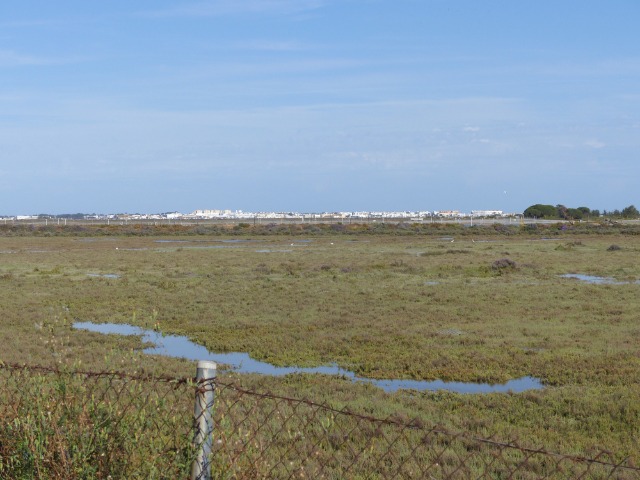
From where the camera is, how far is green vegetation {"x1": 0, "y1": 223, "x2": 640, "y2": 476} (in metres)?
9.87

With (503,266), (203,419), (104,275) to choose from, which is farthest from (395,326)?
(104,275)

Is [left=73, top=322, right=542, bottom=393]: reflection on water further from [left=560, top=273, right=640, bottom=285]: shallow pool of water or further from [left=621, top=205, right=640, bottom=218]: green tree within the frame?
[left=621, top=205, right=640, bottom=218]: green tree

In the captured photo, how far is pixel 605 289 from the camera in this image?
24.5 metres

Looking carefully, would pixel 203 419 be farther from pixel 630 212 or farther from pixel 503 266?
pixel 630 212

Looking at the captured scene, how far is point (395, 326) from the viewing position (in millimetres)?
17500

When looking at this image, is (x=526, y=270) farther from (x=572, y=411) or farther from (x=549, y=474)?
Answer: (x=549, y=474)

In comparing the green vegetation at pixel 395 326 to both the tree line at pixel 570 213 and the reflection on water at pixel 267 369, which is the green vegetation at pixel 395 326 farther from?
the tree line at pixel 570 213

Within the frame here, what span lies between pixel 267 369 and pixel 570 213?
375ft

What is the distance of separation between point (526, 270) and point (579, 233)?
45407mm

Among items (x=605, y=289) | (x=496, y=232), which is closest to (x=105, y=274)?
(x=605, y=289)

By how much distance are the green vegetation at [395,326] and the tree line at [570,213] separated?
276ft

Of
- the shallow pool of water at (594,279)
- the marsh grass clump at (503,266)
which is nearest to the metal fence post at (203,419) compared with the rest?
the shallow pool of water at (594,279)

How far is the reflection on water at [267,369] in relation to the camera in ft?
38.4

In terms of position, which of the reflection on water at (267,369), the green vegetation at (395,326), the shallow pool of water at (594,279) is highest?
the shallow pool of water at (594,279)
